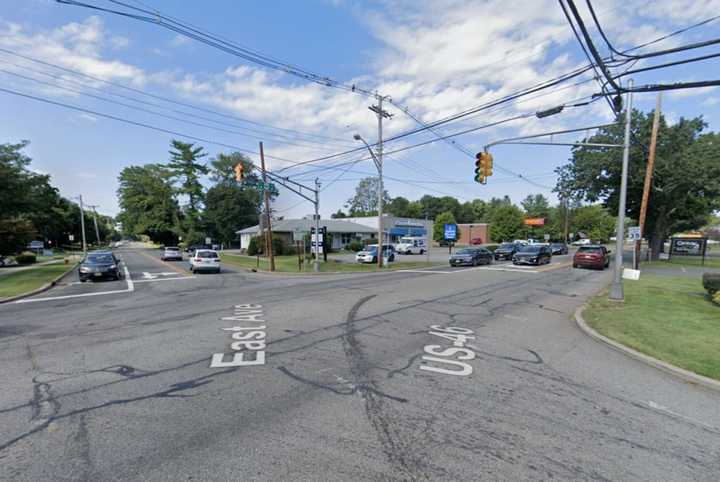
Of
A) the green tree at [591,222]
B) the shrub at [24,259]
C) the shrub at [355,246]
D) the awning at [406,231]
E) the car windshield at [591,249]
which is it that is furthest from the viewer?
the green tree at [591,222]

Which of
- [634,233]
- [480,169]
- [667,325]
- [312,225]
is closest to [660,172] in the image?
[634,233]

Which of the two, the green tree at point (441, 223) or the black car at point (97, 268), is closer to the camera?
the black car at point (97, 268)

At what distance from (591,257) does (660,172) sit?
9929 mm

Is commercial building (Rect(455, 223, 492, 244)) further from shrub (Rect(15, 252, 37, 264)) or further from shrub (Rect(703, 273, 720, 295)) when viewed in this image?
shrub (Rect(15, 252, 37, 264))

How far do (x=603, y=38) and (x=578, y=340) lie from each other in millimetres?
6852

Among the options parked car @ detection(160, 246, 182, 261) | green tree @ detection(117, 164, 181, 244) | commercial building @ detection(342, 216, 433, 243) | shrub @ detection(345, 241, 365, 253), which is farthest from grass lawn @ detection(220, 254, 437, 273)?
green tree @ detection(117, 164, 181, 244)

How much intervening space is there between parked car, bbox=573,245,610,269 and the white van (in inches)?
946

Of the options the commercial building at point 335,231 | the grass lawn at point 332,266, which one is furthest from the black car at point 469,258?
the commercial building at point 335,231

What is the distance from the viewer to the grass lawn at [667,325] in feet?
19.2

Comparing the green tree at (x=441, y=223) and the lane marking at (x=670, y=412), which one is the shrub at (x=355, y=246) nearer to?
the green tree at (x=441, y=223)

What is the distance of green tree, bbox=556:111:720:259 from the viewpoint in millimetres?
25609

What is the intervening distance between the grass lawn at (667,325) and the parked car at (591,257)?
12.3 metres

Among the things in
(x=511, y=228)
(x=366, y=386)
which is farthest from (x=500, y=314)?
(x=511, y=228)

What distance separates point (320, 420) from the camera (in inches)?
145
